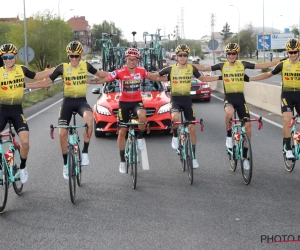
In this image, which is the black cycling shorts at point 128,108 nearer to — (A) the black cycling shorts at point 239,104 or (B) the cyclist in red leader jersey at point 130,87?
(B) the cyclist in red leader jersey at point 130,87

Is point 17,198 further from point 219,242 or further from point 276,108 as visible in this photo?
point 276,108

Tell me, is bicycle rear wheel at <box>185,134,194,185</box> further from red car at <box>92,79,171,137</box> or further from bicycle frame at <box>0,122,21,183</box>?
red car at <box>92,79,171,137</box>

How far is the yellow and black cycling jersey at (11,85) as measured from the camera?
22.9 ft

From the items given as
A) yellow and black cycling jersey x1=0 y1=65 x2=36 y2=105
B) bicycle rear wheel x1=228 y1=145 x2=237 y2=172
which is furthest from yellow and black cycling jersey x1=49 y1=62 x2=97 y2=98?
bicycle rear wheel x1=228 y1=145 x2=237 y2=172

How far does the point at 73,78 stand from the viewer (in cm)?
742

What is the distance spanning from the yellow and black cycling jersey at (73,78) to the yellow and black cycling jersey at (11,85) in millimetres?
497

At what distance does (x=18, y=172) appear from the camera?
707cm

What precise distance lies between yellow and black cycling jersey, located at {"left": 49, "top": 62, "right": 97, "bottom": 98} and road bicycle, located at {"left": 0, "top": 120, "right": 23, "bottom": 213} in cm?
106

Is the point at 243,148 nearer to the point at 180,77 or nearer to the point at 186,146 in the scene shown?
the point at 186,146

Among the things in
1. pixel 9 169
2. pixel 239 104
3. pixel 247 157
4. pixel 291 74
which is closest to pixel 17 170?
pixel 9 169

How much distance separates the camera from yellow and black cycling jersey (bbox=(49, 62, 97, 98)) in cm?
742

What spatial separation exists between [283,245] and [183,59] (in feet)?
13.3

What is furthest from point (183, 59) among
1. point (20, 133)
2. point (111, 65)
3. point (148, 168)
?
point (111, 65)

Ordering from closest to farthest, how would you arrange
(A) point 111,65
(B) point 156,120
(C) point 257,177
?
1. (C) point 257,177
2. (B) point 156,120
3. (A) point 111,65
